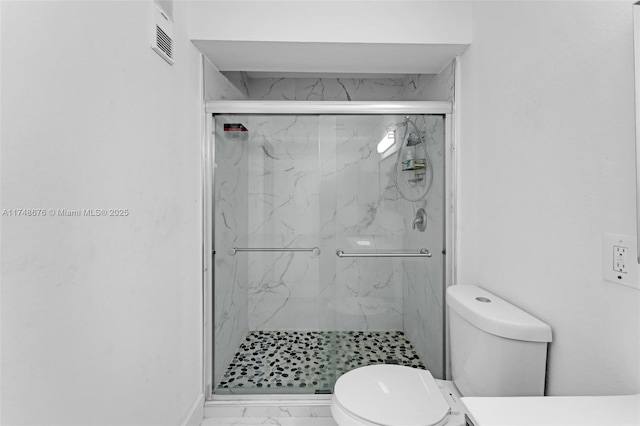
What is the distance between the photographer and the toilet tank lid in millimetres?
1121

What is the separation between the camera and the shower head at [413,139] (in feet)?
6.32

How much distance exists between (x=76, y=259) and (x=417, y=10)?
1.76 m

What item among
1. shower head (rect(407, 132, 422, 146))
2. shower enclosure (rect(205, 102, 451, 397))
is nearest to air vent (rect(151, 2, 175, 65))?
shower enclosure (rect(205, 102, 451, 397))

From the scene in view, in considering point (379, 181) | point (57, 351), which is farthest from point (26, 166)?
point (379, 181)

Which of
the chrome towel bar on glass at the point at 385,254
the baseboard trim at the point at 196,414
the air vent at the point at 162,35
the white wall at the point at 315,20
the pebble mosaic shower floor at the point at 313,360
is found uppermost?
the white wall at the point at 315,20

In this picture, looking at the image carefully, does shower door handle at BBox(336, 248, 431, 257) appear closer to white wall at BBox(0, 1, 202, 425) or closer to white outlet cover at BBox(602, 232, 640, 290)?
white wall at BBox(0, 1, 202, 425)

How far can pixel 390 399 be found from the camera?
1176mm

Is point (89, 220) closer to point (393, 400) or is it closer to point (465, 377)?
point (393, 400)

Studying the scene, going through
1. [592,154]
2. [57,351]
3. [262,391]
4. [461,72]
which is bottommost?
[262,391]

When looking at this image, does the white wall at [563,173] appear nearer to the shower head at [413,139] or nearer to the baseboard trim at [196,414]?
the shower head at [413,139]

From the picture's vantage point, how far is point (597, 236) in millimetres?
952

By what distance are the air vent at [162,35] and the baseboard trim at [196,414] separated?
5.27 ft

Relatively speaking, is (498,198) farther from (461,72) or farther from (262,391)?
(262,391)

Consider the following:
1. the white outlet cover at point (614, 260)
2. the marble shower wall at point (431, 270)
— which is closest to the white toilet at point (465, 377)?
the white outlet cover at point (614, 260)
